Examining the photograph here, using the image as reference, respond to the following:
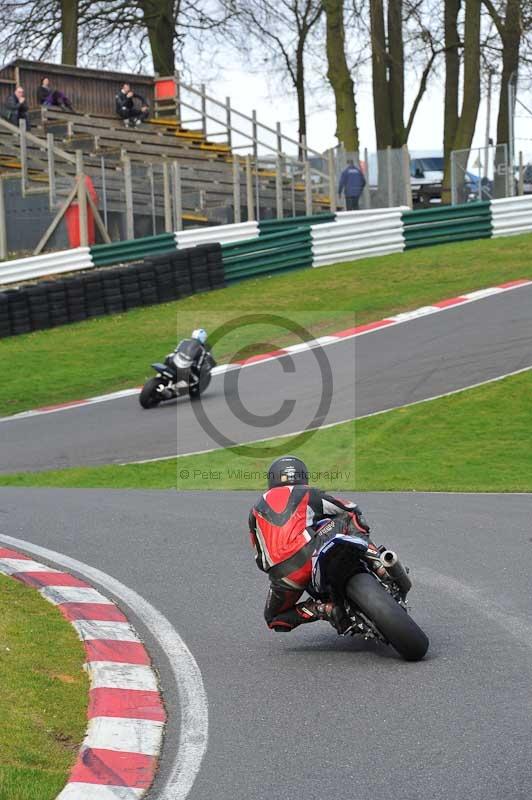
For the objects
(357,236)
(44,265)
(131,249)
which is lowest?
(44,265)

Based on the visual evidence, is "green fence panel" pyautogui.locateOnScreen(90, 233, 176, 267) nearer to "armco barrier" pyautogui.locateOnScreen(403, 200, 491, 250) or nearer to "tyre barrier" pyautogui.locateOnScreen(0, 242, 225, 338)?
"tyre barrier" pyautogui.locateOnScreen(0, 242, 225, 338)

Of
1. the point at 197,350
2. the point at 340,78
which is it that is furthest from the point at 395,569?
the point at 340,78

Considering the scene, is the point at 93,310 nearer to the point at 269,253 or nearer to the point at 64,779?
the point at 269,253

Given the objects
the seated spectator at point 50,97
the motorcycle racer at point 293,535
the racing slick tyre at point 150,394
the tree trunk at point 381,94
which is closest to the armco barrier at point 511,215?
the tree trunk at point 381,94

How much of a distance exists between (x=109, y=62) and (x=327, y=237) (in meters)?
19.5

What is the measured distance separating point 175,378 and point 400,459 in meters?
4.52

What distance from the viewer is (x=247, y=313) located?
2322cm

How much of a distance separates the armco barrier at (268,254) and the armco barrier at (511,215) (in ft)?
15.7

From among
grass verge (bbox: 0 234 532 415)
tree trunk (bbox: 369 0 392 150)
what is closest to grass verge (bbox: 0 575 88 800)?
grass verge (bbox: 0 234 532 415)

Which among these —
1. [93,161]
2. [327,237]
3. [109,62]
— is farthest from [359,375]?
[109,62]

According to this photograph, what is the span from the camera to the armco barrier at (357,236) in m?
27.1

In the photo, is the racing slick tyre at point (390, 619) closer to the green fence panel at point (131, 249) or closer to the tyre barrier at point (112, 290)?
the tyre barrier at point (112, 290)

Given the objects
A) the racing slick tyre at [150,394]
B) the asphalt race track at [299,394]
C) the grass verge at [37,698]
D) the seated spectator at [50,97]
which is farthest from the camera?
the seated spectator at [50,97]

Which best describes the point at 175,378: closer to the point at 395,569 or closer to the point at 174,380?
the point at 174,380
